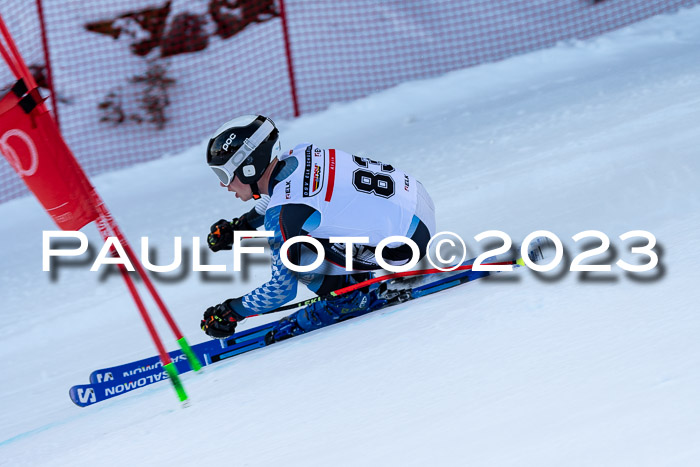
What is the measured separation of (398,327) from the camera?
3.19 meters

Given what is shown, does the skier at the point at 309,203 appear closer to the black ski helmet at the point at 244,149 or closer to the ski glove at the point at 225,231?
the black ski helmet at the point at 244,149

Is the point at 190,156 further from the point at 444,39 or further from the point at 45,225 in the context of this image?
the point at 444,39

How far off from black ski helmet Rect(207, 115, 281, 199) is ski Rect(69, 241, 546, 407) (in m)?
0.84

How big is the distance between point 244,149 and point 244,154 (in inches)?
0.8

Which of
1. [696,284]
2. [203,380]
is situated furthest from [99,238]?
[696,284]

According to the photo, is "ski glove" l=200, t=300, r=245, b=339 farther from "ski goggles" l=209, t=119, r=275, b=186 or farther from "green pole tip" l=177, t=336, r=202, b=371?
"ski goggles" l=209, t=119, r=275, b=186

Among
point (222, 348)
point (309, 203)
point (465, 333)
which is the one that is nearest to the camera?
point (465, 333)

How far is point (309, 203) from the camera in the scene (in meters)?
3.33

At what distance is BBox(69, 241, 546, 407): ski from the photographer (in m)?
3.61

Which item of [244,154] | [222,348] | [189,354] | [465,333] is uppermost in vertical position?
[244,154]

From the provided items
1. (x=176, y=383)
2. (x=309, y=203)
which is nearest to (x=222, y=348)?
(x=176, y=383)

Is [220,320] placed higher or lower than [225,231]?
lower

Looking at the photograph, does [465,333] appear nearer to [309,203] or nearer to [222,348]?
[309,203]
